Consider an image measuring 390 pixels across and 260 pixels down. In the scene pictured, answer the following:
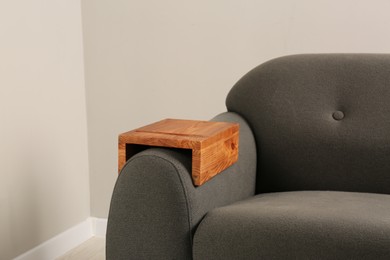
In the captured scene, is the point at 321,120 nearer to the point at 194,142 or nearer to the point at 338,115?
the point at 338,115

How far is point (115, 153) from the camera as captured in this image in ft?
8.91

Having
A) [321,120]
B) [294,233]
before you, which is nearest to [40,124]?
[321,120]

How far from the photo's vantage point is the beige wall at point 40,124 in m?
2.17

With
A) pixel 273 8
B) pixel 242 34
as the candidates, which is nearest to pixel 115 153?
pixel 242 34

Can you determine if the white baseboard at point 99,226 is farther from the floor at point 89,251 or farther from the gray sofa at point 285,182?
the gray sofa at point 285,182

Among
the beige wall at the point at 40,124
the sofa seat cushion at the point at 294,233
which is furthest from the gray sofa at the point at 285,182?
the beige wall at the point at 40,124

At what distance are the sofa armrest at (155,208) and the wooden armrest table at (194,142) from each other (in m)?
0.03

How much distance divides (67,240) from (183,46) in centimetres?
106

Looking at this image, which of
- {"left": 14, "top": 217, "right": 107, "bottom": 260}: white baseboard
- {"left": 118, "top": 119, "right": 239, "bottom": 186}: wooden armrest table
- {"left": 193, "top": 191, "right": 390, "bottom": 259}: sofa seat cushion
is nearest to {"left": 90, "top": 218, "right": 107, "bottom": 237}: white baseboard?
{"left": 14, "top": 217, "right": 107, "bottom": 260}: white baseboard

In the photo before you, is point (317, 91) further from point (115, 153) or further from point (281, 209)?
point (115, 153)

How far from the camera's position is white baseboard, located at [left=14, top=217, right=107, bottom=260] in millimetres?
2372

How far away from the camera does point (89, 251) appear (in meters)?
2.56

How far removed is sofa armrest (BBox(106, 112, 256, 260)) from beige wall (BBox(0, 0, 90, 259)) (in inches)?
37.0

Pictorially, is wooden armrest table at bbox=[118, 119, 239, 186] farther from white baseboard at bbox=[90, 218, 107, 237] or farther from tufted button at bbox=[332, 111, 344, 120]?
white baseboard at bbox=[90, 218, 107, 237]
